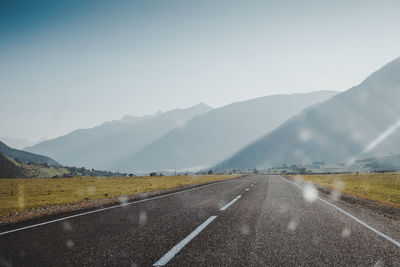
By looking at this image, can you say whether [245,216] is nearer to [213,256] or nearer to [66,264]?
[213,256]

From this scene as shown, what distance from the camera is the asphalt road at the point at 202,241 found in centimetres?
433

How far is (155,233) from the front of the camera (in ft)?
19.6

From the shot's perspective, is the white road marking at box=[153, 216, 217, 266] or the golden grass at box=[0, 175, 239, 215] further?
the golden grass at box=[0, 175, 239, 215]

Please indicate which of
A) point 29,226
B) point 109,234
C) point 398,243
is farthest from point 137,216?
point 398,243

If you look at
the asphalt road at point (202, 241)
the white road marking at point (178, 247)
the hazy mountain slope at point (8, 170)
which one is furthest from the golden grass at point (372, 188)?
the hazy mountain slope at point (8, 170)

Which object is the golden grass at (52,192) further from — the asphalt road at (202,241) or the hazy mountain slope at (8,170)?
the hazy mountain slope at (8,170)

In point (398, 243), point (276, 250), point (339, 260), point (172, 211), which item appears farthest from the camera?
point (172, 211)

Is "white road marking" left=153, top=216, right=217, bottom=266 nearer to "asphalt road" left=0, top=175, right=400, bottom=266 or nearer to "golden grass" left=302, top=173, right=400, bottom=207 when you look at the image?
"asphalt road" left=0, top=175, right=400, bottom=266

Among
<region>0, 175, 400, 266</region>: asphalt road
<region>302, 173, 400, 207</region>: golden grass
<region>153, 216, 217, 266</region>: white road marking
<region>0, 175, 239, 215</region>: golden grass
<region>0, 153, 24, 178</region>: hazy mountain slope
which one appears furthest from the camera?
<region>0, 153, 24, 178</region>: hazy mountain slope

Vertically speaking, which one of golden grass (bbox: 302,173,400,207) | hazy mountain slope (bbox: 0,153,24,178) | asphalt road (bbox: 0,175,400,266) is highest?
hazy mountain slope (bbox: 0,153,24,178)

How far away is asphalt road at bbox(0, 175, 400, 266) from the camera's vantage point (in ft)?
14.2

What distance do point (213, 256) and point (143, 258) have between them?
113cm

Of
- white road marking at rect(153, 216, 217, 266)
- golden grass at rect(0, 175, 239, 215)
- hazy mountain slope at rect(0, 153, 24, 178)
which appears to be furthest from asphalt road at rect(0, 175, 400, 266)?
hazy mountain slope at rect(0, 153, 24, 178)

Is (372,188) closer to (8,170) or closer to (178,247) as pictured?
(178,247)
